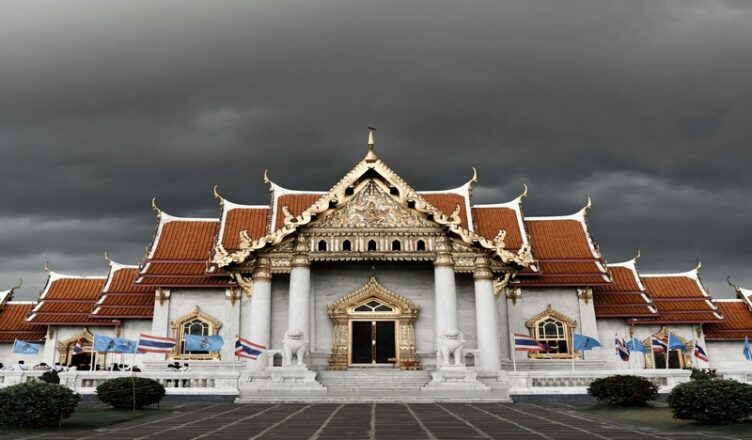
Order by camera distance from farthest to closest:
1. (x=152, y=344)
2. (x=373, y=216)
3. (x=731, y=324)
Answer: (x=731, y=324) < (x=373, y=216) < (x=152, y=344)

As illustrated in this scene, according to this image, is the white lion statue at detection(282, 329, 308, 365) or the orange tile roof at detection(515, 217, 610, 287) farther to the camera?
the orange tile roof at detection(515, 217, 610, 287)

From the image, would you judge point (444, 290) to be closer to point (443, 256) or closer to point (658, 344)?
point (443, 256)

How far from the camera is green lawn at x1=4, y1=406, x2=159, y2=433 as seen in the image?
13.4 metres

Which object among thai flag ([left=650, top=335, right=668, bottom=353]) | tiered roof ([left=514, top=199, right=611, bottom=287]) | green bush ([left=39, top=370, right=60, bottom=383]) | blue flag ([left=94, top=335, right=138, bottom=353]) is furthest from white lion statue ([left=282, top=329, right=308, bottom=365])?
thai flag ([left=650, top=335, right=668, bottom=353])

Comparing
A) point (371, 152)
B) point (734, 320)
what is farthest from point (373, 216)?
point (734, 320)

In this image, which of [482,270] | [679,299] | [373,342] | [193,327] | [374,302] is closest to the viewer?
[482,270]

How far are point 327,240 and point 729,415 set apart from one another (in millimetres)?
16392

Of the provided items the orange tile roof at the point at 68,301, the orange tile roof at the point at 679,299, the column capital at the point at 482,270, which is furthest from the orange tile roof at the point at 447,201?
the orange tile roof at the point at 68,301

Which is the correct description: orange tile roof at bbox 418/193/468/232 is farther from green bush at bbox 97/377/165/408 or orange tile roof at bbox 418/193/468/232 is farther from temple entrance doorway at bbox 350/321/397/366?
green bush at bbox 97/377/165/408

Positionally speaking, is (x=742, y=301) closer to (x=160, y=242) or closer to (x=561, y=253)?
(x=561, y=253)

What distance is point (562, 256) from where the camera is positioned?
106ft

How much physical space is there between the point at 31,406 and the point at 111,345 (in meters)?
10.3

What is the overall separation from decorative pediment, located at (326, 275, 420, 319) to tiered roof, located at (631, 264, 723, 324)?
1281cm

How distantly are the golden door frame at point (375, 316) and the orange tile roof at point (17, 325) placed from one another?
1704 cm
